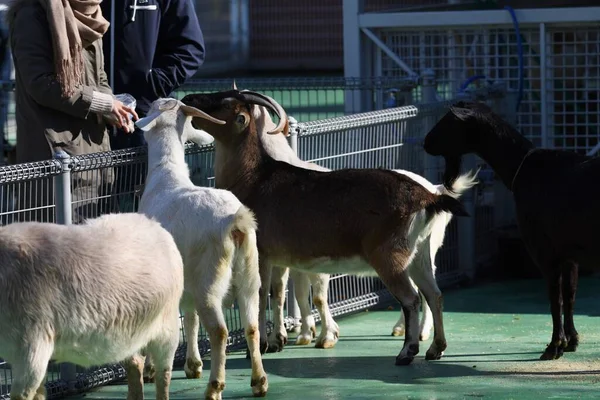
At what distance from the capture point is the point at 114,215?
19.1 ft

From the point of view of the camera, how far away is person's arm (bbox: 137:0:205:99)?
7.97m

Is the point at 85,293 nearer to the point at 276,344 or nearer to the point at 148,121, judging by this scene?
the point at 148,121

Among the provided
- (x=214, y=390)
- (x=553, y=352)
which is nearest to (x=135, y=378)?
(x=214, y=390)

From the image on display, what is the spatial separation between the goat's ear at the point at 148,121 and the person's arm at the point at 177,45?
0.97 m

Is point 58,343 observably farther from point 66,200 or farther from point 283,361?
point 283,361

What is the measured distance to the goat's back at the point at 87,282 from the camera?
17.0 feet

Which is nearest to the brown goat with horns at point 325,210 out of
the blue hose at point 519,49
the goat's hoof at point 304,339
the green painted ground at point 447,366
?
the green painted ground at point 447,366

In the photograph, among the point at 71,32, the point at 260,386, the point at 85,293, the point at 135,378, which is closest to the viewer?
the point at 85,293

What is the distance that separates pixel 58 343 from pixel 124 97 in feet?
7.71

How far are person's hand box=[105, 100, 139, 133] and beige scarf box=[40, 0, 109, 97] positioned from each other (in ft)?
0.84

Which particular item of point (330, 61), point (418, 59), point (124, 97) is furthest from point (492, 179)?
point (330, 61)

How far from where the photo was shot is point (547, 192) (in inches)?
296

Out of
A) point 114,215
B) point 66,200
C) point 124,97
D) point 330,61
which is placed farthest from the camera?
point 330,61

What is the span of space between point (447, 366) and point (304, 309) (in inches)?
46.5
